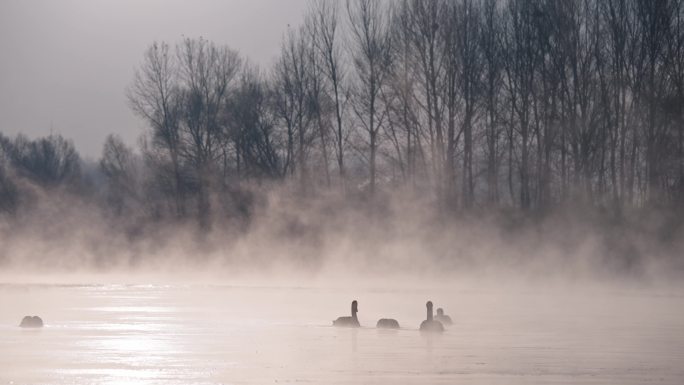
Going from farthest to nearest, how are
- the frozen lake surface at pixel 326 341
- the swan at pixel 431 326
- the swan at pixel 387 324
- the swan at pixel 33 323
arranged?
the swan at pixel 387 324
the swan at pixel 33 323
the swan at pixel 431 326
the frozen lake surface at pixel 326 341

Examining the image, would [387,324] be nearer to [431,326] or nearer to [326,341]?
[431,326]

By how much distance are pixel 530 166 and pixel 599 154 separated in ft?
11.6

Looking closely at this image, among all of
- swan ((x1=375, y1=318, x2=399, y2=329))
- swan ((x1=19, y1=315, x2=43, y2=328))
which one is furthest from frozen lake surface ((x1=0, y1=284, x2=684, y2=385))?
swan ((x1=19, y1=315, x2=43, y2=328))

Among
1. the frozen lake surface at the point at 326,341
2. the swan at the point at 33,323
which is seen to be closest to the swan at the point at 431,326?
the frozen lake surface at the point at 326,341

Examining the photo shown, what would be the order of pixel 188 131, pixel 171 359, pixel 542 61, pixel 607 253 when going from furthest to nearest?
pixel 188 131, pixel 542 61, pixel 607 253, pixel 171 359

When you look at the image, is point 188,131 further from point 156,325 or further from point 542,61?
point 156,325

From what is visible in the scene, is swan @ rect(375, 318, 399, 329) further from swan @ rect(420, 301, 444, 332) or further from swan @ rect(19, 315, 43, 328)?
swan @ rect(19, 315, 43, 328)

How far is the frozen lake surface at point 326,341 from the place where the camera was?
1598cm

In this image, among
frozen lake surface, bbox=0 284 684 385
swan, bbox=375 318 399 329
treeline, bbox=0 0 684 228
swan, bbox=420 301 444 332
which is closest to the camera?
frozen lake surface, bbox=0 284 684 385

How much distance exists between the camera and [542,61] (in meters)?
52.0

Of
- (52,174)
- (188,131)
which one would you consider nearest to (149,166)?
(188,131)

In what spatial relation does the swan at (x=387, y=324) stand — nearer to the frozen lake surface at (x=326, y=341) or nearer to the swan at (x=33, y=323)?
the frozen lake surface at (x=326, y=341)

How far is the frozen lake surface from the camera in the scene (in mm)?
15984

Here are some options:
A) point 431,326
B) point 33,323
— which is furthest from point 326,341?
point 33,323
